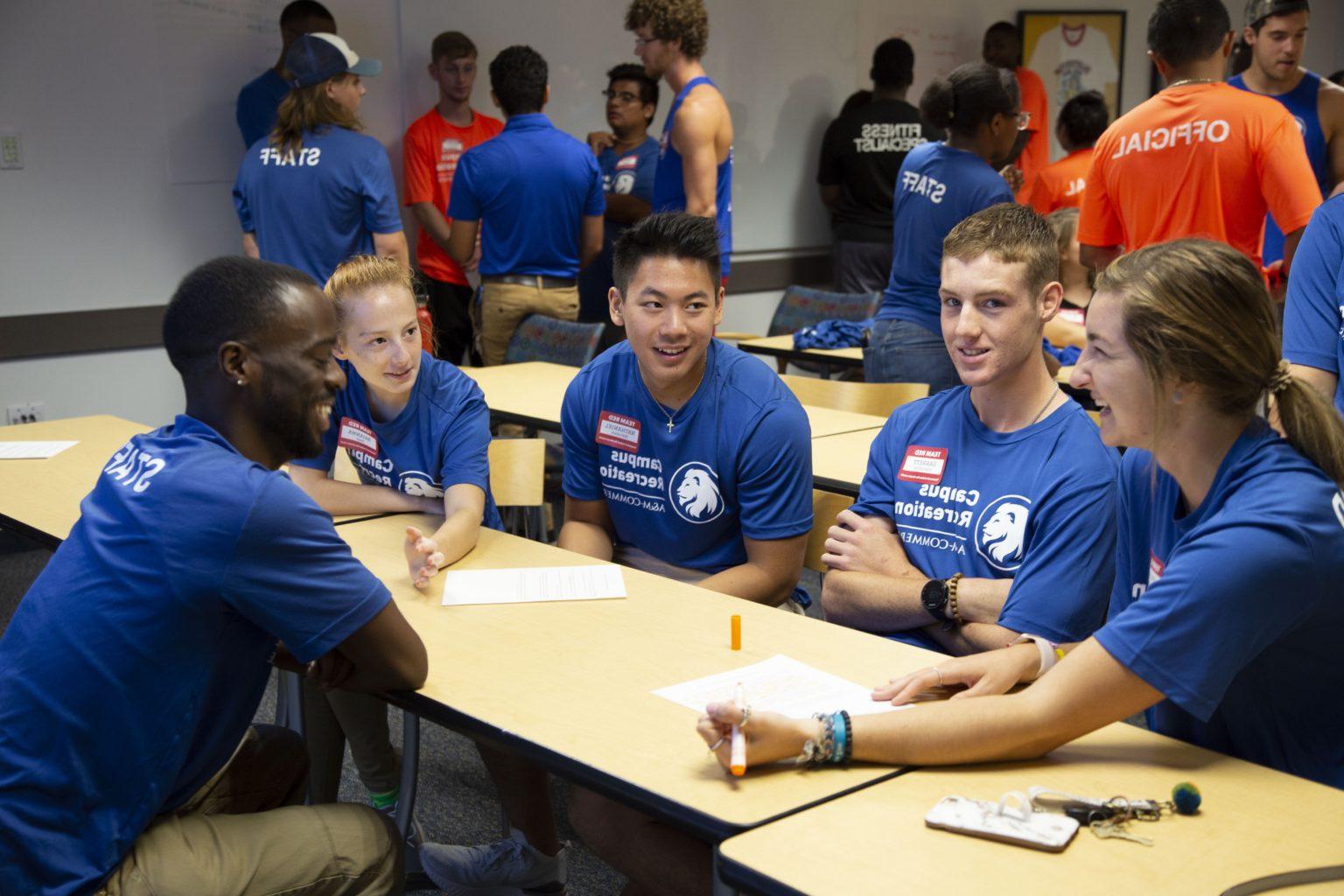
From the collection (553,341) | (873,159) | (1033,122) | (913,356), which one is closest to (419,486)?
(913,356)

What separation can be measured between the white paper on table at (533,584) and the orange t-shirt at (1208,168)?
7.12 ft

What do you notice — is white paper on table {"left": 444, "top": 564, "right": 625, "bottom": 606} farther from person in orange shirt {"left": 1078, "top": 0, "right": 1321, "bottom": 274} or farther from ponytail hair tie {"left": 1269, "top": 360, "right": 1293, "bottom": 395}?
person in orange shirt {"left": 1078, "top": 0, "right": 1321, "bottom": 274}

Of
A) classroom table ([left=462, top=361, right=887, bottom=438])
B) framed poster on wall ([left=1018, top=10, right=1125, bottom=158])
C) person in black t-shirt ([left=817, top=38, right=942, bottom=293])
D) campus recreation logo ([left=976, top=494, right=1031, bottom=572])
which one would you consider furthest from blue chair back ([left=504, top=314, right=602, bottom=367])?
framed poster on wall ([left=1018, top=10, right=1125, bottom=158])

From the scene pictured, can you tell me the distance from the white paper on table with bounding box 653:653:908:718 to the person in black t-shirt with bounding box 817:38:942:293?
5.51 metres

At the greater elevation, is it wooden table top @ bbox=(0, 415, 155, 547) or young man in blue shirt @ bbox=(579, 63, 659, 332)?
young man in blue shirt @ bbox=(579, 63, 659, 332)

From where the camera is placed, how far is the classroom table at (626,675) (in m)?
1.42

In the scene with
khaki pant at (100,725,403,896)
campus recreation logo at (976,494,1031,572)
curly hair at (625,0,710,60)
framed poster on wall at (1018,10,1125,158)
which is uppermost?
framed poster on wall at (1018,10,1125,158)

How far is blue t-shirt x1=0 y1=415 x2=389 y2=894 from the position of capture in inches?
58.2

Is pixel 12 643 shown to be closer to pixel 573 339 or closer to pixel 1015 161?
pixel 573 339

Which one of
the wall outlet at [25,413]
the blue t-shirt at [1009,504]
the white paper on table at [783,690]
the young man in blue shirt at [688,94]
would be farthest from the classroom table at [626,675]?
the wall outlet at [25,413]

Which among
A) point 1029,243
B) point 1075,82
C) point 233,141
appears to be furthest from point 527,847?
point 1075,82

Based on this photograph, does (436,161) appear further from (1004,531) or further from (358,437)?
(1004,531)

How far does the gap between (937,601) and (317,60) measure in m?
3.45

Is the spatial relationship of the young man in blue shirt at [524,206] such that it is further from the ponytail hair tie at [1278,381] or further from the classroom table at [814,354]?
the ponytail hair tie at [1278,381]
